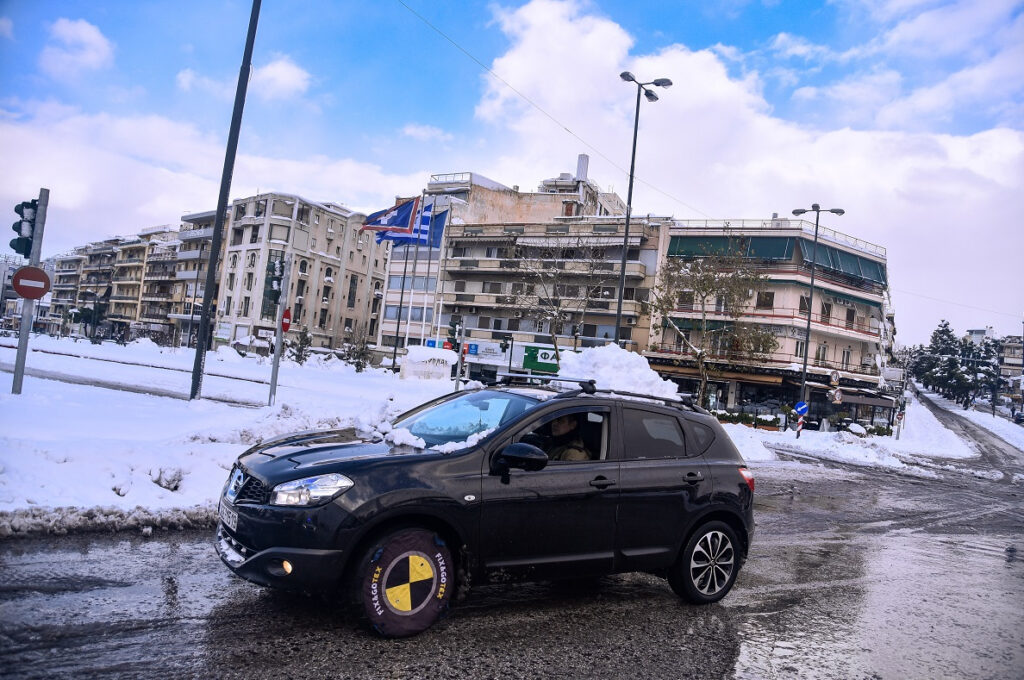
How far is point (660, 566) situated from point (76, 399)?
495 inches

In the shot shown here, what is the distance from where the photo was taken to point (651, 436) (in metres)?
5.28

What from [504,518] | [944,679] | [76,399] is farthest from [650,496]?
[76,399]

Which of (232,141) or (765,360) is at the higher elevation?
(232,141)

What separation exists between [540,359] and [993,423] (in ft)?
168

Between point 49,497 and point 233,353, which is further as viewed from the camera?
point 233,353

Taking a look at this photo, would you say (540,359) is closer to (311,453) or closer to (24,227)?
(24,227)

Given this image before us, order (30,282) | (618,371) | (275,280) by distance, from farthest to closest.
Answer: (618,371)
(275,280)
(30,282)

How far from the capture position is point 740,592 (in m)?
6.01

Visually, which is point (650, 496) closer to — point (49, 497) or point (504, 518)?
point (504, 518)

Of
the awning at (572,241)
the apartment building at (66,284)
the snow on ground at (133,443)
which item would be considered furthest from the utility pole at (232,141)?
the apartment building at (66,284)

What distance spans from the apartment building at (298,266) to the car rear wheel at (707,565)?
6708cm

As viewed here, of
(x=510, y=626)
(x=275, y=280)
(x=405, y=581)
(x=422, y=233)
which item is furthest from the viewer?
(x=422, y=233)

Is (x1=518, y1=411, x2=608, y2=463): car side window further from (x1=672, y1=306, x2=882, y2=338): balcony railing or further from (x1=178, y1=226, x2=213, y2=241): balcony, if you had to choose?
(x1=178, y1=226, x2=213, y2=241): balcony

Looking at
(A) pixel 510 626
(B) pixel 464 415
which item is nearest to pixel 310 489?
(B) pixel 464 415
